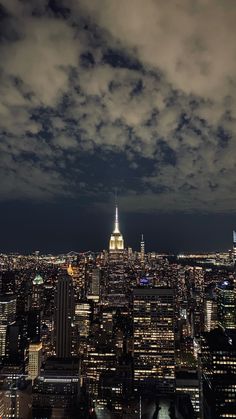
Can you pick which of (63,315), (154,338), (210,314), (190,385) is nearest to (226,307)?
(210,314)

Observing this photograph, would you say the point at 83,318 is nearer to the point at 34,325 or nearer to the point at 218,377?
the point at 34,325

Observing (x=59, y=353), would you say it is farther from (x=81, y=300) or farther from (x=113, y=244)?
(x=113, y=244)

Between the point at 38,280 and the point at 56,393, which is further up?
the point at 38,280

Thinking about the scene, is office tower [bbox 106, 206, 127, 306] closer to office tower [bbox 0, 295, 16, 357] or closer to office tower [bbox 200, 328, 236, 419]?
office tower [bbox 0, 295, 16, 357]

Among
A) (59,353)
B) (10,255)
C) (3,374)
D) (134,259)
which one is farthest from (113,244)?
(3,374)

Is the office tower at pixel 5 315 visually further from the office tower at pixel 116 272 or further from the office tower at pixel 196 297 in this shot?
the office tower at pixel 196 297

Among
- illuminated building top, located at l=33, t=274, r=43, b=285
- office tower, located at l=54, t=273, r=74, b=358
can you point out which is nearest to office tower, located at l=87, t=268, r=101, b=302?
illuminated building top, located at l=33, t=274, r=43, b=285

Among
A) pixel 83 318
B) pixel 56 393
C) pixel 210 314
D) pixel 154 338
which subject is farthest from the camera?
pixel 83 318
